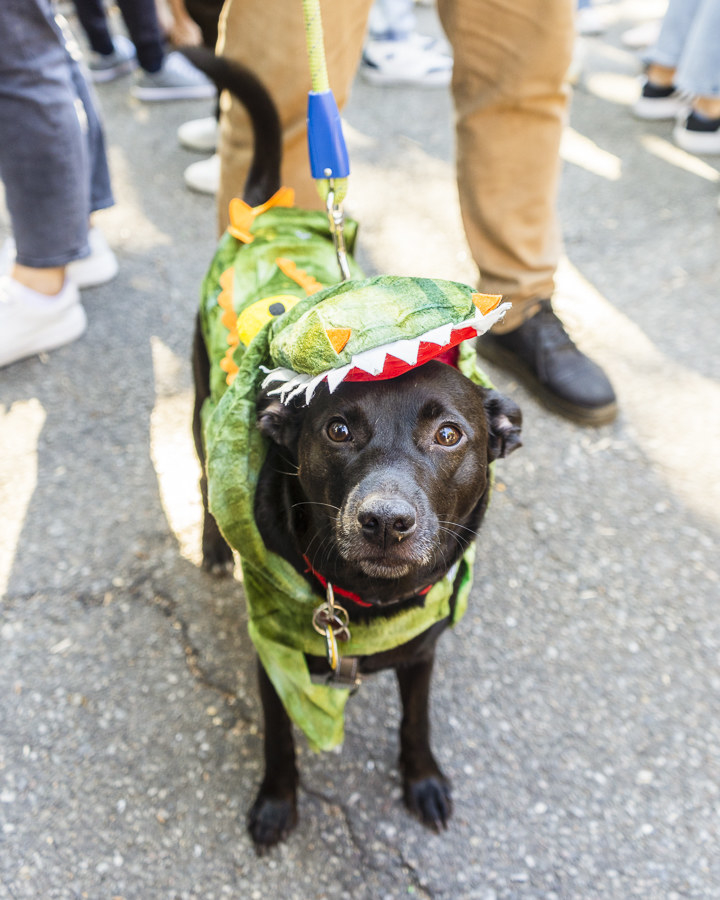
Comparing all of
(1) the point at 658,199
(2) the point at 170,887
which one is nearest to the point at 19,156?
(2) the point at 170,887

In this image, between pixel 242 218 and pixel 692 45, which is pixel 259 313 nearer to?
pixel 242 218

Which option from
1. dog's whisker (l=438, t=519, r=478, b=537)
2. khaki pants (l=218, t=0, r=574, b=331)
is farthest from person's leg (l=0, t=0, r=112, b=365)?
dog's whisker (l=438, t=519, r=478, b=537)

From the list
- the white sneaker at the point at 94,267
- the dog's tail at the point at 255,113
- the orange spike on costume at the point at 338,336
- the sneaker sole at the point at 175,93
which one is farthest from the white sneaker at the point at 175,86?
the orange spike on costume at the point at 338,336

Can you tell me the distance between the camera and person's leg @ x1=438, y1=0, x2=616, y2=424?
2.34 m

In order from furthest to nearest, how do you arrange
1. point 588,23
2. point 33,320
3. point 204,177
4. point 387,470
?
point 588,23 → point 204,177 → point 33,320 → point 387,470

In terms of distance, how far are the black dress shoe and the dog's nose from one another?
5.38 ft

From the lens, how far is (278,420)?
1550mm

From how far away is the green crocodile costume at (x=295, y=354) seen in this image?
50.1 inches

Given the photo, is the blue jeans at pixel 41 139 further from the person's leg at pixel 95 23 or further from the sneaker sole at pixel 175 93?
the person's leg at pixel 95 23

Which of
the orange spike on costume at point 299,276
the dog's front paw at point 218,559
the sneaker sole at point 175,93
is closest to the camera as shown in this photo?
the orange spike on costume at point 299,276

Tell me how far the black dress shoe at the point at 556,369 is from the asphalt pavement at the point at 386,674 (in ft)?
0.25

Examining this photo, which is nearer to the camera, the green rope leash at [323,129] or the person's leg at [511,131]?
the green rope leash at [323,129]

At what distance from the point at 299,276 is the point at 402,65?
13.4ft

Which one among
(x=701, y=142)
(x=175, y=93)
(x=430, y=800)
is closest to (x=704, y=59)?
(x=701, y=142)
